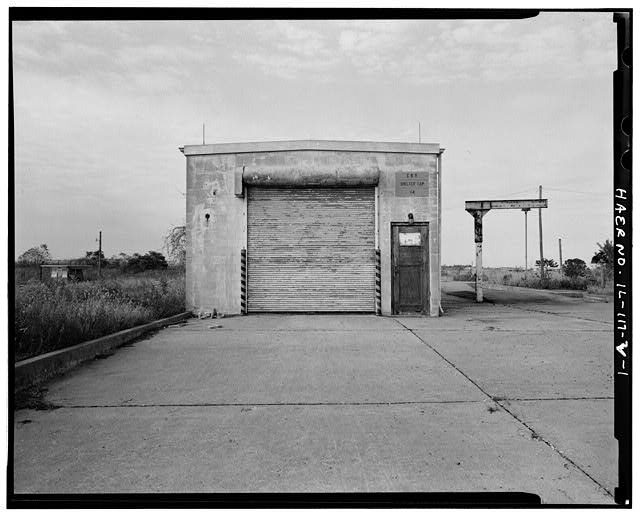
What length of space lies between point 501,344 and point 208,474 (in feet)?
18.2

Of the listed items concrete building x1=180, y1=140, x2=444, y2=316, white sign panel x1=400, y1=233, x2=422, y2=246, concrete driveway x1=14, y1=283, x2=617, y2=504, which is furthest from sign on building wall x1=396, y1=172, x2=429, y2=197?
concrete driveway x1=14, y1=283, x2=617, y2=504

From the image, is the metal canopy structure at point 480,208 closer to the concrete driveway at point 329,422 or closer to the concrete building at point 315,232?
the concrete building at point 315,232

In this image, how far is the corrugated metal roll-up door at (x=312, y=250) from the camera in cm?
1205

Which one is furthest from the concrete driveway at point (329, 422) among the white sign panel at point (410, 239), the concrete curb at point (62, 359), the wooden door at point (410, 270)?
the white sign panel at point (410, 239)

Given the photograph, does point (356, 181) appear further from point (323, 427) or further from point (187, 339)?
point (323, 427)

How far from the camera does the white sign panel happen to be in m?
12.0

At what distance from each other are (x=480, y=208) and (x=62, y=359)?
13675 mm

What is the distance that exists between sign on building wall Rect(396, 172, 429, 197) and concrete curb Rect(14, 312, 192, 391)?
22.9 ft

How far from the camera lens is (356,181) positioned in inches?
463

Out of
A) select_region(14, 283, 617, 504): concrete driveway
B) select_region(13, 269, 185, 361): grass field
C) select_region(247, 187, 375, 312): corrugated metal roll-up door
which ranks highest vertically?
select_region(247, 187, 375, 312): corrugated metal roll-up door

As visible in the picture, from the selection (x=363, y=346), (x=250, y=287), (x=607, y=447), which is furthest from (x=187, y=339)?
(x=607, y=447)

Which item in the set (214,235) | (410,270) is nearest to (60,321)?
(214,235)

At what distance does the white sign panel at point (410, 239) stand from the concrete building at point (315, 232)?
0.02 m

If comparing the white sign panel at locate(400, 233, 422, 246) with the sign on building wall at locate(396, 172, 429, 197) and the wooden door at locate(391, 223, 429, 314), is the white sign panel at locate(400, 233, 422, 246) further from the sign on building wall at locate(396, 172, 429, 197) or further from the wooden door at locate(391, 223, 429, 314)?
the sign on building wall at locate(396, 172, 429, 197)
